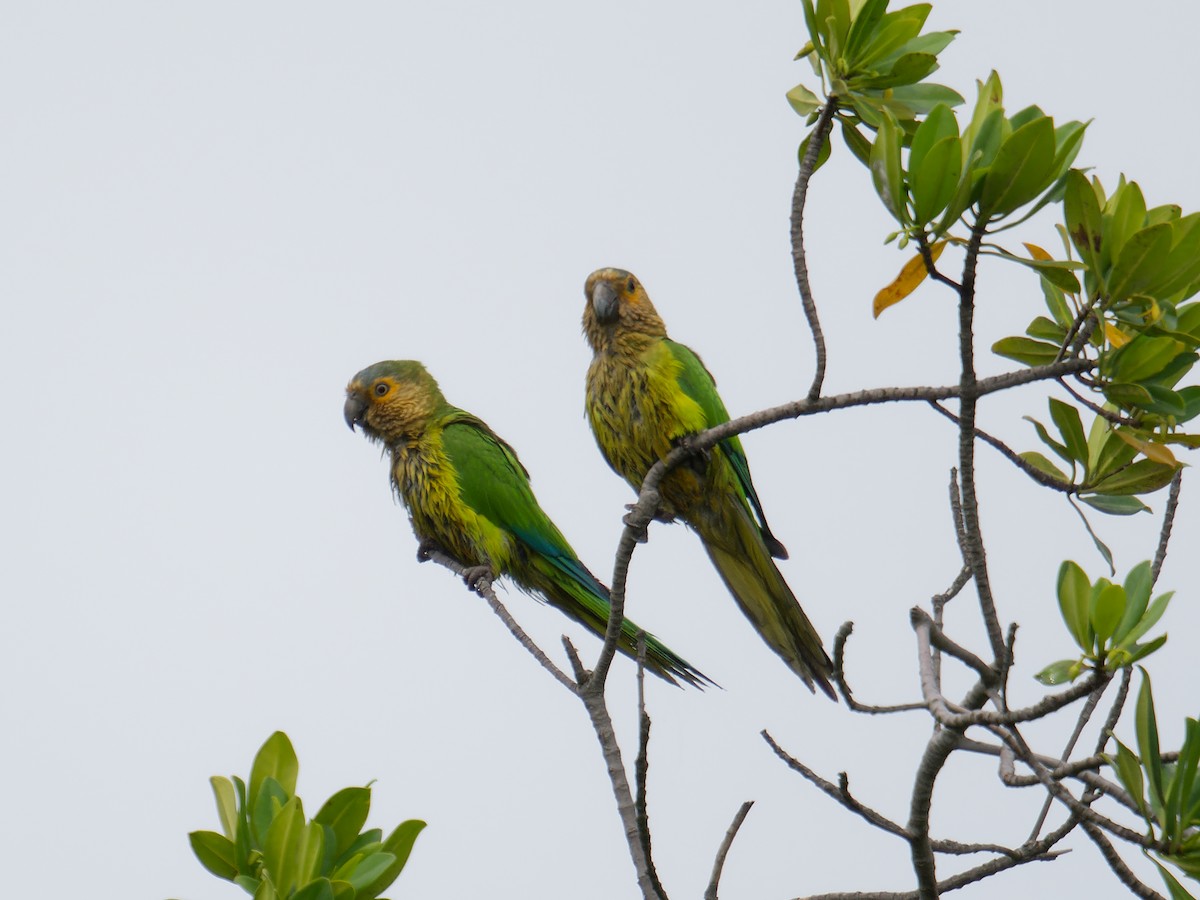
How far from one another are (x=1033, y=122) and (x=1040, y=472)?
0.88 meters

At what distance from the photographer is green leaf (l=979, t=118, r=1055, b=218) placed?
2.52 m

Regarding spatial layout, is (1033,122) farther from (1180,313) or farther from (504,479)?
(504,479)

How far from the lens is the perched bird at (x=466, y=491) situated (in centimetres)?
621

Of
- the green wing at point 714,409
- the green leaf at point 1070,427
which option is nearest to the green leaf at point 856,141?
the green leaf at point 1070,427

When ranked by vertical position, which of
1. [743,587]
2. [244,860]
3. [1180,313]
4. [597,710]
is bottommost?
[244,860]

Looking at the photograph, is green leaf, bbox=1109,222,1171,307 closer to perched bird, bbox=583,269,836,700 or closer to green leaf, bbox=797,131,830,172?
green leaf, bbox=797,131,830,172

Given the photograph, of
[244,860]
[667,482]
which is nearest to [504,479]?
[667,482]

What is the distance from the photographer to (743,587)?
6047mm

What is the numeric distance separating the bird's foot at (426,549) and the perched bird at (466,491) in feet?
0.04

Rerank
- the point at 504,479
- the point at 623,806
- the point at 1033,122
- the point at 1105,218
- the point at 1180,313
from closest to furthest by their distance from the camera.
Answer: the point at 1033,122, the point at 1105,218, the point at 1180,313, the point at 623,806, the point at 504,479

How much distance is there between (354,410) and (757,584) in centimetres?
236

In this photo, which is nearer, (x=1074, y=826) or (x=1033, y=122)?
(x=1033, y=122)

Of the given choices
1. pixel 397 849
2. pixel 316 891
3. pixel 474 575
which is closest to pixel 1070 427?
pixel 397 849

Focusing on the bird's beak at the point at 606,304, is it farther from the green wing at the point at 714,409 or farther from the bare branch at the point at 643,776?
the bare branch at the point at 643,776
